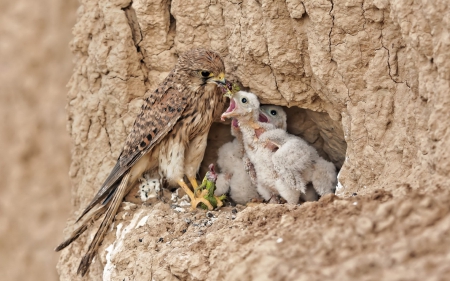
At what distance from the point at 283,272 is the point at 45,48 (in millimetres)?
5202

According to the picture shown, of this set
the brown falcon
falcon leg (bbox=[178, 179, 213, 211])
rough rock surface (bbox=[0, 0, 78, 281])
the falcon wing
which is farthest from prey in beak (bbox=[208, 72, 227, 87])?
rough rock surface (bbox=[0, 0, 78, 281])

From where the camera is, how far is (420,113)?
9.73 feet

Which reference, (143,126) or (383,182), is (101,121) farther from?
(383,182)

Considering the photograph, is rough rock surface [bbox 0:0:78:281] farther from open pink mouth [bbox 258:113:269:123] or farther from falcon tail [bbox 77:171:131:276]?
open pink mouth [bbox 258:113:269:123]

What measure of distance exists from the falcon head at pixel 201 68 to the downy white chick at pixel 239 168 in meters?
0.34

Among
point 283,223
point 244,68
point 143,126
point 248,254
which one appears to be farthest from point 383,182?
point 143,126

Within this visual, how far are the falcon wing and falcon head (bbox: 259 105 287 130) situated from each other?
0.54 meters

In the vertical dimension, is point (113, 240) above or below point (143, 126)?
below

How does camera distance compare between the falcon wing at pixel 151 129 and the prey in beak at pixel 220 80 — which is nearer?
the prey in beak at pixel 220 80

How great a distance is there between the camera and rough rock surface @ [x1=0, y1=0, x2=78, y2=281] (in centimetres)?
683


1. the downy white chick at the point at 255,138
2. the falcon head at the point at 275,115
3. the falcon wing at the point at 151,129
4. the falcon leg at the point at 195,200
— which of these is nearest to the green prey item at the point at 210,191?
the falcon leg at the point at 195,200

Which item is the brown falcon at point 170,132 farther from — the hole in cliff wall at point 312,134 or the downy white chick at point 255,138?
the hole in cliff wall at point 312,134

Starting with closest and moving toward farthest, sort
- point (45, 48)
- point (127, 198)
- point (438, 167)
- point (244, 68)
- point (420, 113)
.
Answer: point (438, 167)
point (420, 113)
point (244, 68)
point (127, 198)
point (45, 48)

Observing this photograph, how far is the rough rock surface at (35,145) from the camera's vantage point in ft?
22.4
